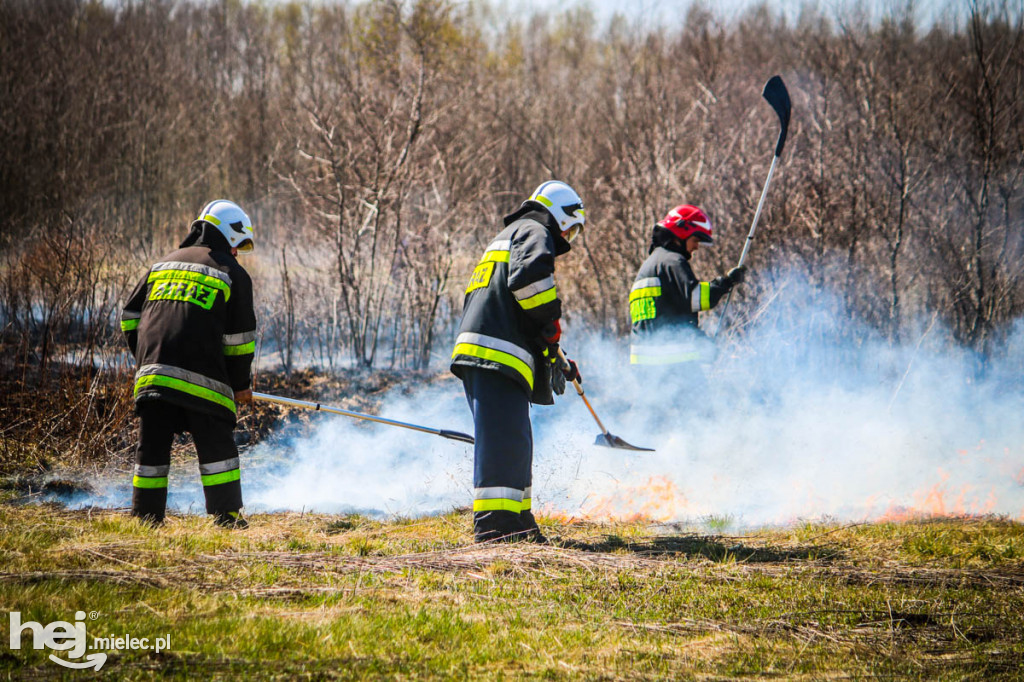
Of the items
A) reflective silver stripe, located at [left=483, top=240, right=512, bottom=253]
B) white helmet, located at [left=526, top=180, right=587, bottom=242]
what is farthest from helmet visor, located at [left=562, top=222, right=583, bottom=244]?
reflective silver stripe, located at [left=483, top=240, right=512, bottom=253]

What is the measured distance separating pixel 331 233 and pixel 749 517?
23.7 feet

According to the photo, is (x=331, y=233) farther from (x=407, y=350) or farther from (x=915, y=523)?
(x=915, y=523)

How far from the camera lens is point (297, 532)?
15.2 feet

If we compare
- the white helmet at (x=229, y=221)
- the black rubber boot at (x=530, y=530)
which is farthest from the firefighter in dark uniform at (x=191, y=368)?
the black rubber boot at (x=530, y=530)

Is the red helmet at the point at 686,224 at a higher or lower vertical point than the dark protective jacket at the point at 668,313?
higher

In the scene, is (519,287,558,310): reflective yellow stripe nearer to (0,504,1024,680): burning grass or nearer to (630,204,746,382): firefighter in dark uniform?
(0,504,1024,680): burning grass

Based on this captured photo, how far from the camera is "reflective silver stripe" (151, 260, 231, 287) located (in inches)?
188

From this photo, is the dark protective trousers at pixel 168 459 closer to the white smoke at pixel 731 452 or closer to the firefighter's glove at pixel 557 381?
the white smoke at pixel 731 452

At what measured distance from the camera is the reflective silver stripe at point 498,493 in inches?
170

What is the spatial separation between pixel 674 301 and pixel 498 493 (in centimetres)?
296

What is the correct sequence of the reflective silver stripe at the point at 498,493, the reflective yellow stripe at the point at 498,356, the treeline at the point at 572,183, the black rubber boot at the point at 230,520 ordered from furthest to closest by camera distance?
the treeline at the point at 572,183 < the black rubber boot at the point at 230,520 < the reflective yellow stripe at the point at 498,356 < the reflective silver stripe at the point at 498,493

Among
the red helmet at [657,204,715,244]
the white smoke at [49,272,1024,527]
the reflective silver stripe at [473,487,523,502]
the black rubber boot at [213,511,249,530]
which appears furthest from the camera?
the red helmet at [657,204,715,244]

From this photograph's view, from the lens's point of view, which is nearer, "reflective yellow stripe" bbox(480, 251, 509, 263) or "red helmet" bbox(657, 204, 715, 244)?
"reflective yellow stripe" bbox(480, 251, 509, 263)

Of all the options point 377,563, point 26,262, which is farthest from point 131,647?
point 26,262
